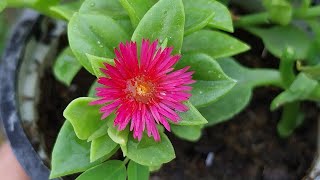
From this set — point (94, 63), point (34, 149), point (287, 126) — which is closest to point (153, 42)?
point (94, 63)

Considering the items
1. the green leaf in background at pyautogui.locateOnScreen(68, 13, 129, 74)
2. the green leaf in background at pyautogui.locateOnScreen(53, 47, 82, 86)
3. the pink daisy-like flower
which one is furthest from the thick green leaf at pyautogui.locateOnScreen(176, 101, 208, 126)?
the green leaf in background at pyautogui.locateOnScreen(53, 47, 82, 86)

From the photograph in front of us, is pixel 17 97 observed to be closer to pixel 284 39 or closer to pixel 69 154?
pixel 69 154

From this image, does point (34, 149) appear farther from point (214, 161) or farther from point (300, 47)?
point (300, 47)

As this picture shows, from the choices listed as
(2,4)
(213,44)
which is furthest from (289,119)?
(2,4)

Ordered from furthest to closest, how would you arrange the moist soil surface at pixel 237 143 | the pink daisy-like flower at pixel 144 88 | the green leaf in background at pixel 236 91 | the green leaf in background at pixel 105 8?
1. the moist soil surface at pixel 237 143
2. the green leaf in background at pixel 236 91
3. the green leaf in background at pixel 105 8
4. the pink daisy-like flower at pixel 144 88

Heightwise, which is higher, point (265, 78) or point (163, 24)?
point (163, 24)

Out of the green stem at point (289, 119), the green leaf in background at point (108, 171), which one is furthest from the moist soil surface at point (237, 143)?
the green leaf in background at point (108, 171)

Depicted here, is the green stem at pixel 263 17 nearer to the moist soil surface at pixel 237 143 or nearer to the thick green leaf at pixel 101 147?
the moist soil surface at pixel 237 143
